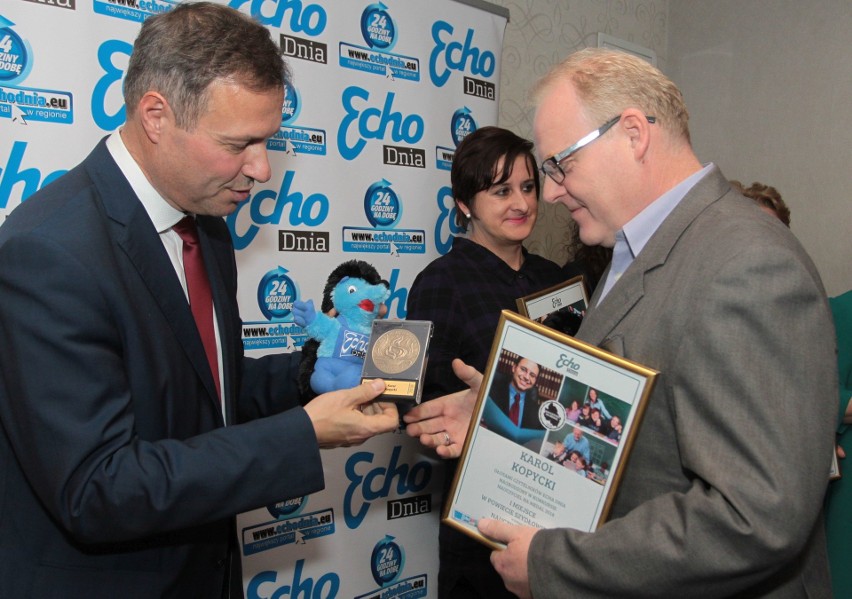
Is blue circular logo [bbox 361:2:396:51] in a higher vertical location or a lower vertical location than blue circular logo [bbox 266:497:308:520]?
higher

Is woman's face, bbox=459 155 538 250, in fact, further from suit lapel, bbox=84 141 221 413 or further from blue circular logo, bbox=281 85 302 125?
suit lapel, bbox=84 141 221 413

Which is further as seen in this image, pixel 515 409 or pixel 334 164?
pixel 334 164

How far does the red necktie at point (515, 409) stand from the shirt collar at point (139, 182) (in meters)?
0.75

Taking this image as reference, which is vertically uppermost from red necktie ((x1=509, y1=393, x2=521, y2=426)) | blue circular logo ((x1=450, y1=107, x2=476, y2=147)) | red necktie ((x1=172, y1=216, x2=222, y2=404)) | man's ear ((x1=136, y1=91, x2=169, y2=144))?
blue circular logo ((x1=450, y1=107, x2=476, y2=147))

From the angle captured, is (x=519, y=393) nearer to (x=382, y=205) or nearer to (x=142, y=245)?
(x=142, y=245)

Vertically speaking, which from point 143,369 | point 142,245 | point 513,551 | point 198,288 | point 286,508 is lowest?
point 286,508

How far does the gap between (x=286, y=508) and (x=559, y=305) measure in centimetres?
115

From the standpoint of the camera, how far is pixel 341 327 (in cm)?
153

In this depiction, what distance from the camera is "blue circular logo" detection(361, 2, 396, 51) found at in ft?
8.08

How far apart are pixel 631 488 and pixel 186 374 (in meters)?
0.81

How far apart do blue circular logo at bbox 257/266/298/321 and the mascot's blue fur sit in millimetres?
704

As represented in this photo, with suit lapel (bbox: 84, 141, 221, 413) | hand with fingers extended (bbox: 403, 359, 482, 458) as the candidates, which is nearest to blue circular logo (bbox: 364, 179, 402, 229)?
hand with fingers extended (bbox: 403, 359, 482, 458)

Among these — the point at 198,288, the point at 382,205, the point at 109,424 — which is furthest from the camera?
the point at 382,205

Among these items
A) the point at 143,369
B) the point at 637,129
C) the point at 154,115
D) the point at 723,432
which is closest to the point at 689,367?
the point at 723,432
